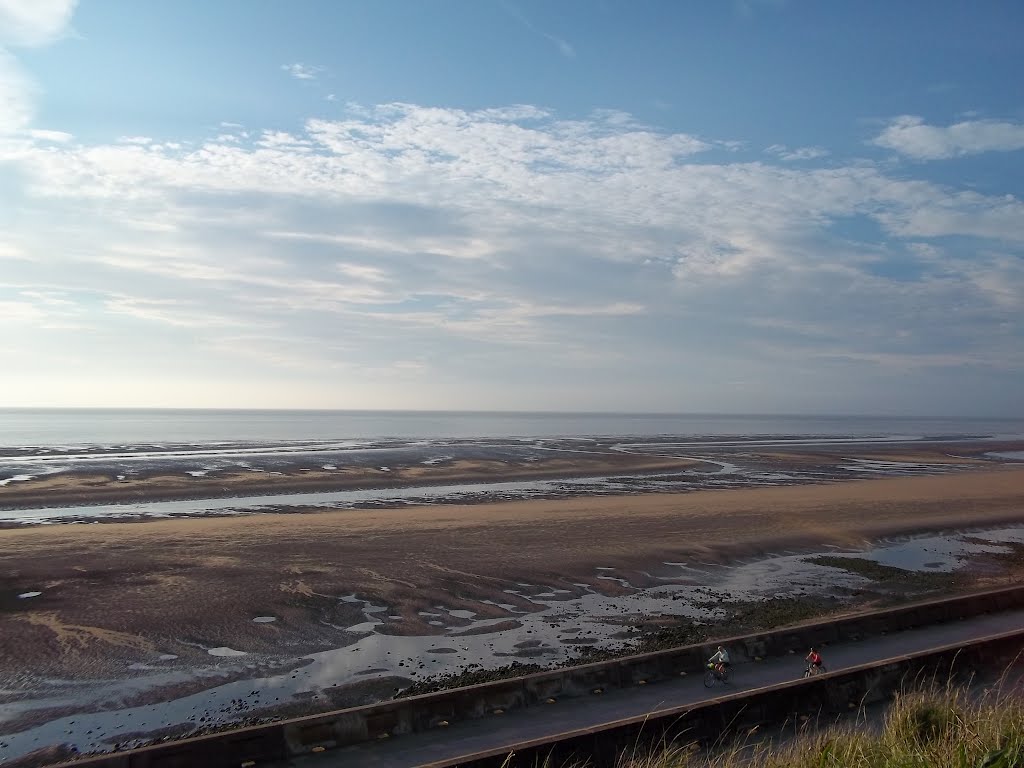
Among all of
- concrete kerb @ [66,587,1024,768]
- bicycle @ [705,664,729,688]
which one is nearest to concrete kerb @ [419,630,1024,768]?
bicycle @ [705,664,729,688]

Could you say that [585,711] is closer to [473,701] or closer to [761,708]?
[473,701]

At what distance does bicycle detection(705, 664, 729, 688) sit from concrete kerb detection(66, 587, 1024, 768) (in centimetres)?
46

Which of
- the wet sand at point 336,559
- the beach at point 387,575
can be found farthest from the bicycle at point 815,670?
the wet sand at point 336,559

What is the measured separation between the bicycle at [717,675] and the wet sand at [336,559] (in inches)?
265

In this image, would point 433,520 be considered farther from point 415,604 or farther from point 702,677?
point 702,677

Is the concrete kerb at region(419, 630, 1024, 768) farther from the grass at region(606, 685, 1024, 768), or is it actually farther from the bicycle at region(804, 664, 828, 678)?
the bicycle at region(804, 664, 828, 678)

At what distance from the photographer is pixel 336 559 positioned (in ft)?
69.8

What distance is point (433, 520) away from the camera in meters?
28.2

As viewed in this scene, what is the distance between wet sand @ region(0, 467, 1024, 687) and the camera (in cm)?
1481

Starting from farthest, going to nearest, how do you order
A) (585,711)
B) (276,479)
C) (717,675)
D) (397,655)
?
1. (276,479)
2. (397,655)
3. (717,675)
4. (585,711)

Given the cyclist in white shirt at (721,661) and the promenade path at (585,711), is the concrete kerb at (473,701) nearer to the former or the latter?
the promenade path at (585,711)

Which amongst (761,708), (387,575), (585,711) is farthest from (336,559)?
(761,708)

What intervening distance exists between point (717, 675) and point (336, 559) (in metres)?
13.7

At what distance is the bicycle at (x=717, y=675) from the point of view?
10.7m
